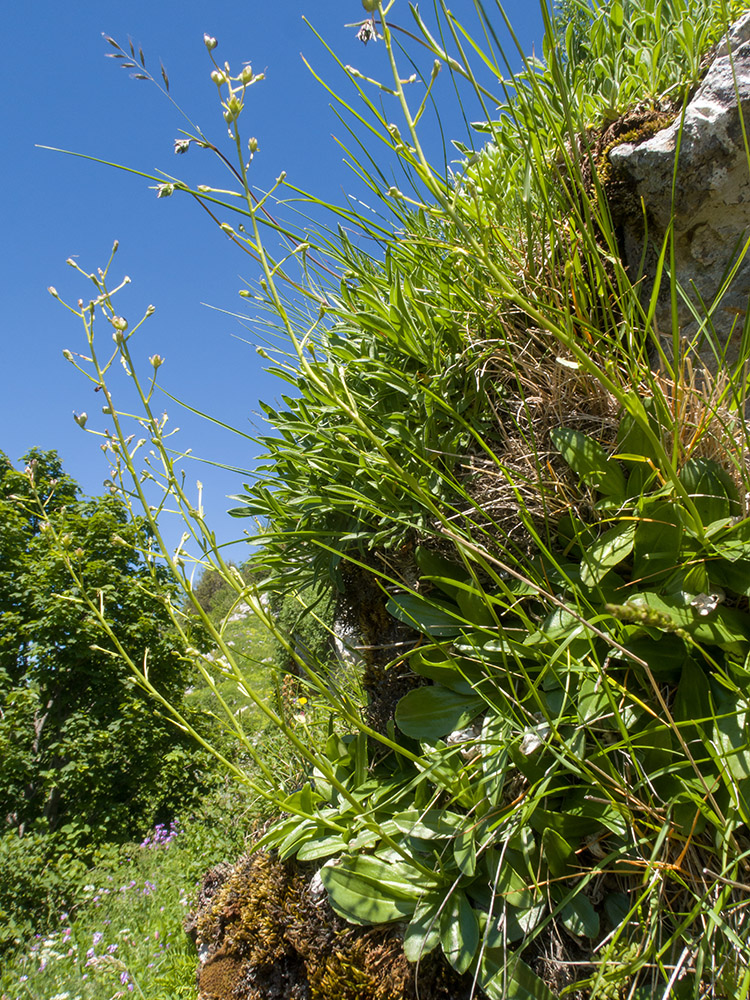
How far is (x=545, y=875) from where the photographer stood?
1.21m

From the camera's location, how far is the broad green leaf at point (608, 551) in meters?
1.22

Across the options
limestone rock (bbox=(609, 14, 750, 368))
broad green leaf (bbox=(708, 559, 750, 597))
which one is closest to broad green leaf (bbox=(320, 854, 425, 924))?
broad green leaf (bbox=(708, 559, 750, 597))

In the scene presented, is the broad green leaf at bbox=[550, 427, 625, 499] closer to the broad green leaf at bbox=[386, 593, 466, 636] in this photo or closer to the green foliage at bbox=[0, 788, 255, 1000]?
the broad green leaf at bbox=[386, 593, 466, 636]

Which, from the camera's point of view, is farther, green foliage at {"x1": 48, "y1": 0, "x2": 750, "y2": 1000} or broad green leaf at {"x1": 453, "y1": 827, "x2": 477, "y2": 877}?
broad green leaf at {"x1": 453, "y1": 827, "x2": 477, "y2": 877}

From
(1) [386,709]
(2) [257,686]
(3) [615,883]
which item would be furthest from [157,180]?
(2) [257,686]

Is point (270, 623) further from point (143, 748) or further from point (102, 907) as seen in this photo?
point (143, 748)

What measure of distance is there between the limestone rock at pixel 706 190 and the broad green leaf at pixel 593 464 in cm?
43

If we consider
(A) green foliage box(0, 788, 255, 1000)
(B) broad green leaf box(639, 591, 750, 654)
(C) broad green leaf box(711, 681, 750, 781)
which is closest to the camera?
(C) broad green leaf box(711, 681, 750, 781)

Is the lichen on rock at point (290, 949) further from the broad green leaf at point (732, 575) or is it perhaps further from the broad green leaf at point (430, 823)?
the broad green leaf at point (732, 575)

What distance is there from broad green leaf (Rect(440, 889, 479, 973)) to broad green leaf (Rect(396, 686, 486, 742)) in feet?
1.11

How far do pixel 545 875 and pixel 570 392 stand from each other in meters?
1.11

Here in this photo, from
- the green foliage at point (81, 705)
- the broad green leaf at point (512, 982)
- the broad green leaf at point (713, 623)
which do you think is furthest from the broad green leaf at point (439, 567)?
the green foliage at point (81, 705)

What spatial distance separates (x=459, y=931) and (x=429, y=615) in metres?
0.67

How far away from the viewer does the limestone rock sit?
1.46 metres
